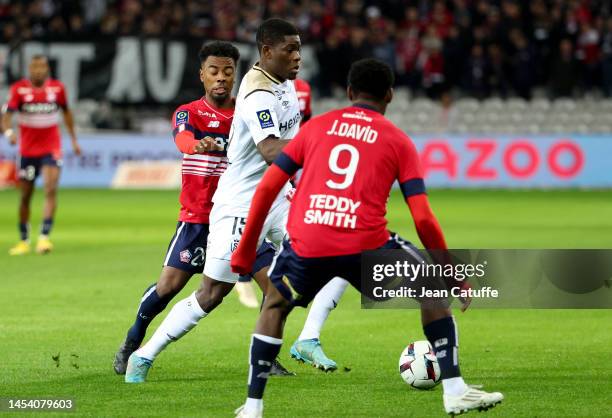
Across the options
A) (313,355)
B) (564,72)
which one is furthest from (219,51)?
(564,72)

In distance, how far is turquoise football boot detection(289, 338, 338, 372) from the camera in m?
8.32

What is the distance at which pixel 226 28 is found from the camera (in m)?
30.3

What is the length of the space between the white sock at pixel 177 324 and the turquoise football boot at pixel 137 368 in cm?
3

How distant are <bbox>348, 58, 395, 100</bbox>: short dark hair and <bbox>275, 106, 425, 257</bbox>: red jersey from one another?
5.4 inches

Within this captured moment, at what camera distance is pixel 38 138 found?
664 inches

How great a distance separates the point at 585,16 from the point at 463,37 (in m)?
2.83

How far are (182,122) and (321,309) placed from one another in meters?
1.59

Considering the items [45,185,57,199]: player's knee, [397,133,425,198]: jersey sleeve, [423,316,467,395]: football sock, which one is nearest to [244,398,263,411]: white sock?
[423,316,467,395]: football sock

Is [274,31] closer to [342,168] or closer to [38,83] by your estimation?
[342,168]

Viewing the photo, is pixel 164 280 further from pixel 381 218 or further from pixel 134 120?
pixel 134 120

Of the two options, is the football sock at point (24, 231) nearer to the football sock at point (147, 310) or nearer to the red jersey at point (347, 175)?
the football sock at point (147, 310)

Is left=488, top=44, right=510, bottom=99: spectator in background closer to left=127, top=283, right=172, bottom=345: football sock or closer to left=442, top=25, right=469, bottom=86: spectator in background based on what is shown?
A: left=442, top=25, right=469, bottom=86: spectator in background

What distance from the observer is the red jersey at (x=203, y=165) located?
8.29m

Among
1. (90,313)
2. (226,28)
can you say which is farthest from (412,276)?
(226,28)
